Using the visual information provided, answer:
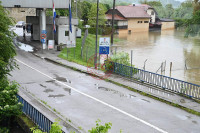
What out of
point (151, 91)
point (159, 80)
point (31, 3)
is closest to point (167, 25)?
point (31, 3)

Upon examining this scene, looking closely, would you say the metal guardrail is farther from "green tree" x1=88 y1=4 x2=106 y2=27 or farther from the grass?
"green tree" x1=88 y1=4 x2=106 y2=27

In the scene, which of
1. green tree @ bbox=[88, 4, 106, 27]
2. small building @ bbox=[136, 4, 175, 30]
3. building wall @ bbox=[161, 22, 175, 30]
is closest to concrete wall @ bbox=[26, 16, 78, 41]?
green tree @ bbox=[88, 4, 106, 27]

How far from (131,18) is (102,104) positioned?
67.9 meters

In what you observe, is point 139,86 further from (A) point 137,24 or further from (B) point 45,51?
(A) point 137,24

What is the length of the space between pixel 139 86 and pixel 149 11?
77.5m

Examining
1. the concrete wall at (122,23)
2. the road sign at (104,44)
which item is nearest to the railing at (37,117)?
the road sign at (104,44)

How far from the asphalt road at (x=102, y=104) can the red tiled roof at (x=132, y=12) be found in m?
61.3

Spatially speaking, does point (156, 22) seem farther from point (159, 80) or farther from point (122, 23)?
point (159, 80)

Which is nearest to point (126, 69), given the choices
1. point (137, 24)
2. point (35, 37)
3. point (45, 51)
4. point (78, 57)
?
point (78, 57)

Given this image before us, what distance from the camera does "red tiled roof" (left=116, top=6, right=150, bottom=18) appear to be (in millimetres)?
81988

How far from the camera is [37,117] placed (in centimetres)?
1116

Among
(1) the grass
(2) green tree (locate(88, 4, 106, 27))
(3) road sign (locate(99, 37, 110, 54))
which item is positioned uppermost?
(2) green tree (locate(88, 4, 106, 27))

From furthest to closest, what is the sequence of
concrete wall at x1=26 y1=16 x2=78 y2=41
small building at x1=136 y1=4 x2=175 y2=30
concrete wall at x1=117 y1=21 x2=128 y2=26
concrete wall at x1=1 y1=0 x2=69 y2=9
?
small building at x1=136 y1=4 x2=175 y2=30 → concrete wall at x1=117 y1=21 x2=128 y2=26 → concrete wall at x1=26 y1=16 x2=78 y2=41 → concrete wall at x1=1 y1=0 x2=69 y2=9

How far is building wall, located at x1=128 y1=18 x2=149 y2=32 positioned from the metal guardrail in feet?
197
